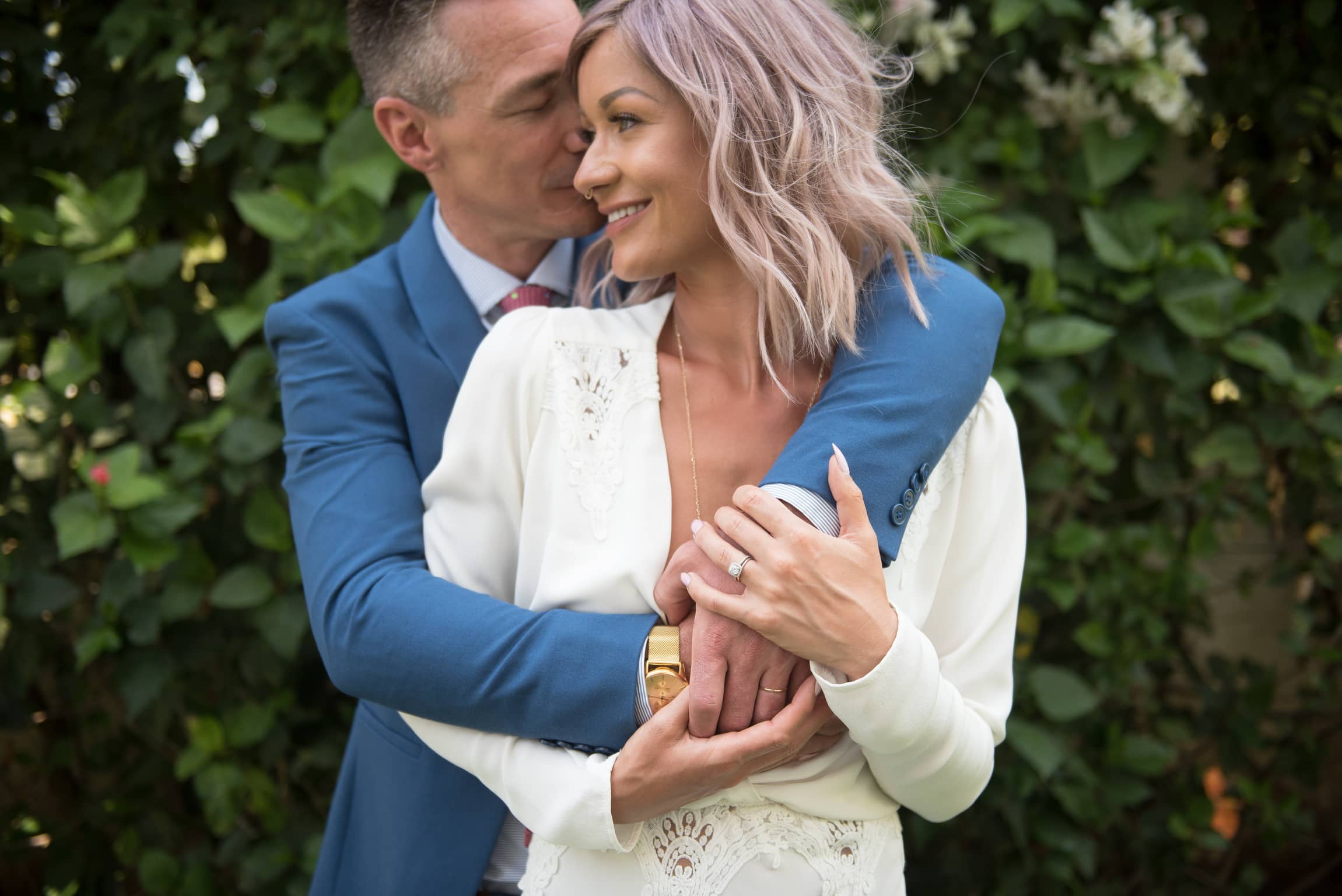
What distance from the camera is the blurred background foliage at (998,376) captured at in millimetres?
2209

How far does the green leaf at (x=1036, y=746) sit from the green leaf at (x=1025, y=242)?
3.13 ft

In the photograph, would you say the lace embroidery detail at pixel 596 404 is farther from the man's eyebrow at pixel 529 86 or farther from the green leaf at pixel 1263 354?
the green leaf at pixel 1263 354

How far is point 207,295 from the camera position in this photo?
2596mm

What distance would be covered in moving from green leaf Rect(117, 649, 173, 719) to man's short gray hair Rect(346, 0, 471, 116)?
1.30 meters

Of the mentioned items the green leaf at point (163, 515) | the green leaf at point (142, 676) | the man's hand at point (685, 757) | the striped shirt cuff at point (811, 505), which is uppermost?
the striped shirt cuff at point (811, 505)

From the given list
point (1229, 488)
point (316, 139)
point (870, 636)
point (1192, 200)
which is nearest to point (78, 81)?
point (316, 139)

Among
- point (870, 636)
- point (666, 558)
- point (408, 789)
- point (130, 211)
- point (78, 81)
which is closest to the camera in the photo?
point (870, 636)

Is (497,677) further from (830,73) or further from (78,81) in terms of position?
(78,81)

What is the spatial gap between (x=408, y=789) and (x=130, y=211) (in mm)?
1383

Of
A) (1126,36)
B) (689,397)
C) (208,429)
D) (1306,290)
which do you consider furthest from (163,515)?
(1306,290)

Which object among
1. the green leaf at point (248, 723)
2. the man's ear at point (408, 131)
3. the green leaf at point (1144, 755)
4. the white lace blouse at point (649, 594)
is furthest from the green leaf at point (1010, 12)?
the green leaf at point (248, 723)

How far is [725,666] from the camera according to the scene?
3.94 ft

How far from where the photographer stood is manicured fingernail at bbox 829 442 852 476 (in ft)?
3.91

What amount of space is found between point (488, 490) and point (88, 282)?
130 cm
